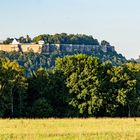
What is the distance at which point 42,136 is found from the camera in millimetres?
29109

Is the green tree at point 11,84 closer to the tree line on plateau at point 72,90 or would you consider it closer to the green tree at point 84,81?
the tree line on plateau at point 72,90

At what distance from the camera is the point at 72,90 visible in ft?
249

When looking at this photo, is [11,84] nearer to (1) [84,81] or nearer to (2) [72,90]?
(2) [72,90]

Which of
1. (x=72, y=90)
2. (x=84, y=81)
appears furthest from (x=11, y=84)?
(x=84, y=81)

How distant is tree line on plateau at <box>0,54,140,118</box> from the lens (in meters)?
72.2

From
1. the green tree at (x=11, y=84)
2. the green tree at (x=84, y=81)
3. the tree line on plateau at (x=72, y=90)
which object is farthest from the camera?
the green tree at (x=84, y=81)

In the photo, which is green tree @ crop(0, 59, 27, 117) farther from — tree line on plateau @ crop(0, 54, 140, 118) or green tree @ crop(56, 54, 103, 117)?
green tree @ crop(56, 54, 103, 117)

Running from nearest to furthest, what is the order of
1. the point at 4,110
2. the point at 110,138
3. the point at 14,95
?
the point at 110,138 → the point at 4,110 → the point at 14,95

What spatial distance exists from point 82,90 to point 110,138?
157 feet

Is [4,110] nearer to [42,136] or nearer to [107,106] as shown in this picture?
[107,106]

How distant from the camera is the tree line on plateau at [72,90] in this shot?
7219 cm

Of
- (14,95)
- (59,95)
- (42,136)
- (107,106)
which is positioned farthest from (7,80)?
(42,136)

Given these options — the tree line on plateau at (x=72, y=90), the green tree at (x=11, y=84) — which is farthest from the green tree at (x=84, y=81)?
the green tree at (x=11, y=84)

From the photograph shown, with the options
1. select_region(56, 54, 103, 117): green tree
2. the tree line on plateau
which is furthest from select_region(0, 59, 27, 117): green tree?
select_region(56, 54, 103, 117): green tree
